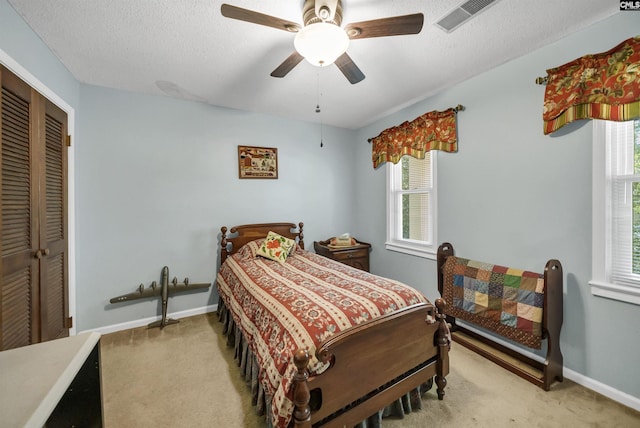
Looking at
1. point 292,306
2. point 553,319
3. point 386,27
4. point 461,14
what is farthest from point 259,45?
point 553,319

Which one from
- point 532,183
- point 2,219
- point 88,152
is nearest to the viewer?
point 2,219

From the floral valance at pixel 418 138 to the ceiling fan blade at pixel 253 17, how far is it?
196 centimetres

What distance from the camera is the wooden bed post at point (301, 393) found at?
3.97 ft

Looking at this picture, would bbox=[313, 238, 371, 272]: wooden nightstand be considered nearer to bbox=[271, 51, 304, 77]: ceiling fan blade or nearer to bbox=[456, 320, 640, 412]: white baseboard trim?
bbox=[456, 320, 640, 412]: white baseboard trim

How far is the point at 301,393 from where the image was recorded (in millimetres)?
1210

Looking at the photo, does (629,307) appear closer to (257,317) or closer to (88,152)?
(257,317)

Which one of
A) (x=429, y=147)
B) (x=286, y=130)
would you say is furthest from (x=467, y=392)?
(x=286, y=130)

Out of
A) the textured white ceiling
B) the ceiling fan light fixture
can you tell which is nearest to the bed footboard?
the ceiling fan light fixture

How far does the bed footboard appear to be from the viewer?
129 centimetres

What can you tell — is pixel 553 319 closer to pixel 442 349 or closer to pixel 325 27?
pixel 442 349

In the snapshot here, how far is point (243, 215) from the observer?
139 inches

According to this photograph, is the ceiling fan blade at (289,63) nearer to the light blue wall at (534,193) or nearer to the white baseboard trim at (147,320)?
the light blue wall at (534,193)

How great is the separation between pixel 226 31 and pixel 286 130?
1.91 metres

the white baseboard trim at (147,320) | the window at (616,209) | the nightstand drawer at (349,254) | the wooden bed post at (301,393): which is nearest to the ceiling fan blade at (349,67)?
the window at (616,209)
